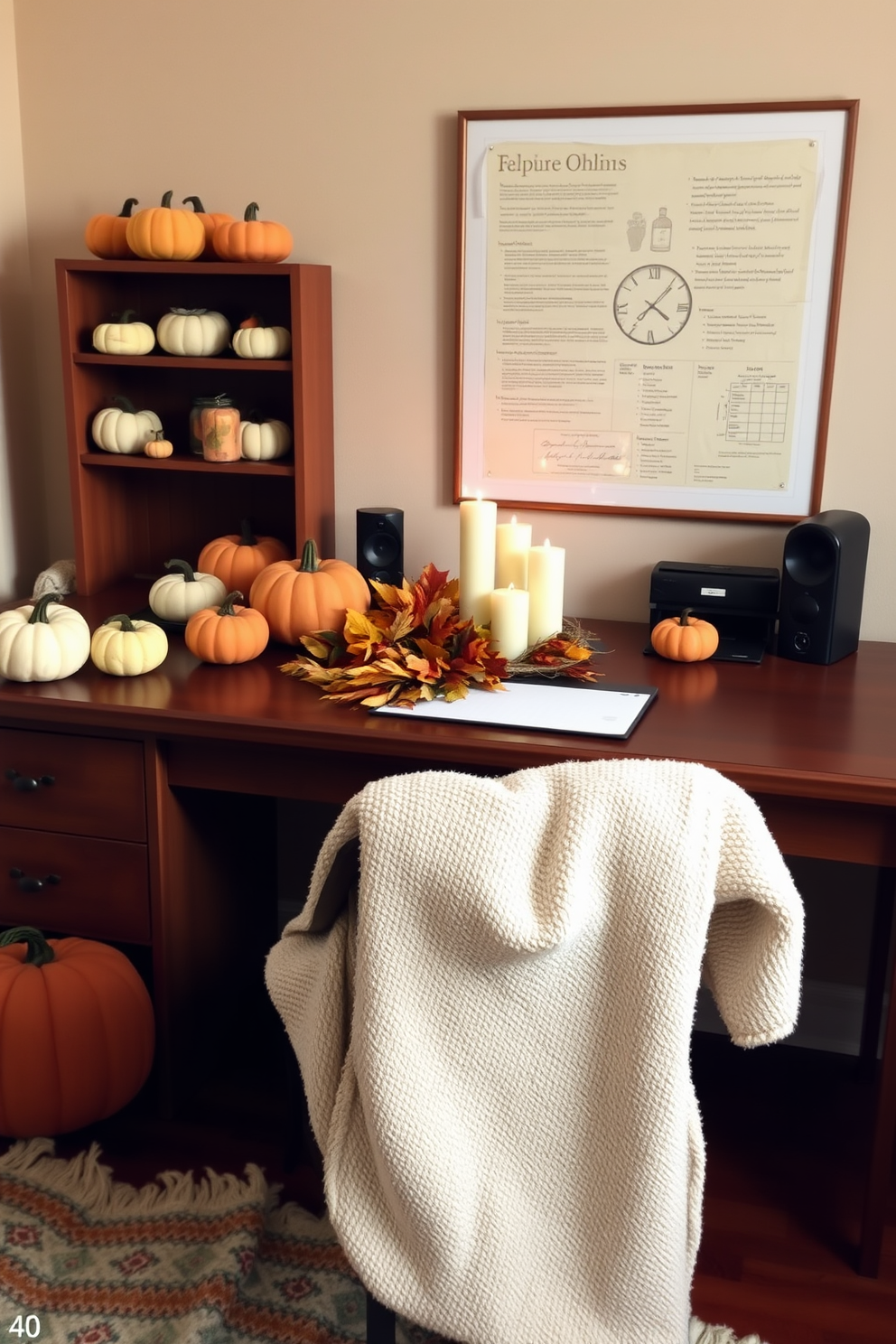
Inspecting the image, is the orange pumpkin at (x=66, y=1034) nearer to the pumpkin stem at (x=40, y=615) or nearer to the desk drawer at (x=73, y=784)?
the desk drawer at (x=73, y=784)

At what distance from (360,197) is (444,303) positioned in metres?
0.24

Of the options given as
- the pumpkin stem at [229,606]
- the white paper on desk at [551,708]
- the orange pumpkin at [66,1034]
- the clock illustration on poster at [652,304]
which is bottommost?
the orange pumpkin at [66,1034]

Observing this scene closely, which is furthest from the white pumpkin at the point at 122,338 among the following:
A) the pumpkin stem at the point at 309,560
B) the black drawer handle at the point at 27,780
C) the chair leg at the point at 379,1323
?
the chair leg at the point at 379,1323

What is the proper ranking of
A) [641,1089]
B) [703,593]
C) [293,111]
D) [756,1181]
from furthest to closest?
[293,111], [703,593], [756,1181], [641,1089]

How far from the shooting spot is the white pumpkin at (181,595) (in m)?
1.98

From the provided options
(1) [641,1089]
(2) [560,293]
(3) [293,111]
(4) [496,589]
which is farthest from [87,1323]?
(3) [293,111]

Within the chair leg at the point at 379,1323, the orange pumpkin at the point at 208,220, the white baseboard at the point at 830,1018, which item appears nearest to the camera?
the chair leg at the point at 379,1323

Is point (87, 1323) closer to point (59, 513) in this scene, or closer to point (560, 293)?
point (59, 513)

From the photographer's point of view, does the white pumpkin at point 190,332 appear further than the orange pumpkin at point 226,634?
Yes

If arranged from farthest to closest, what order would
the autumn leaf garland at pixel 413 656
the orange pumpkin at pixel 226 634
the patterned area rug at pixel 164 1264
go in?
the orange pumpkin at pixel 226 634, the autumn leaf garland at pixel 413 656, the patterned area rug at pixel 164 1264

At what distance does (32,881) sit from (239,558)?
2.09 ft

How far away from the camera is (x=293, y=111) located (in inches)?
84.0

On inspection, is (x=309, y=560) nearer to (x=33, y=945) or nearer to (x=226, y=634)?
(x=226, y=634)

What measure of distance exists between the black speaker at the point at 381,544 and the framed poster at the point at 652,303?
19 centimetres
